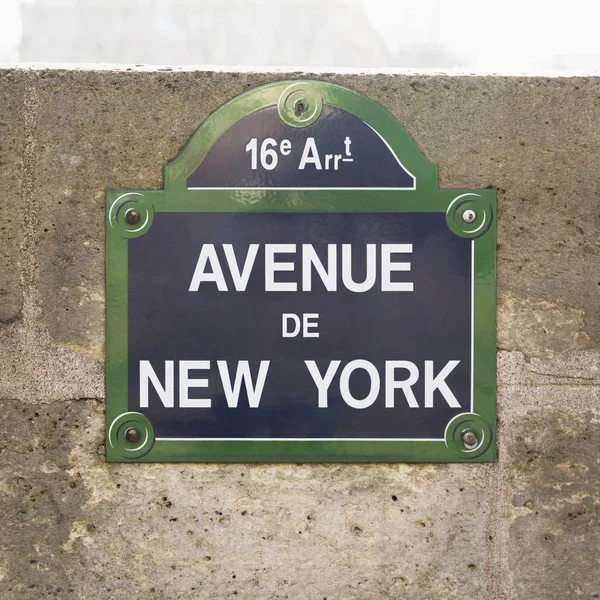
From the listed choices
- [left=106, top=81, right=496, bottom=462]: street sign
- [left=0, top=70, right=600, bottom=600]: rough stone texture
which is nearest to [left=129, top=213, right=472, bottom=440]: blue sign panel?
[left=106, top=81, right=496, bottom=462]: street sign

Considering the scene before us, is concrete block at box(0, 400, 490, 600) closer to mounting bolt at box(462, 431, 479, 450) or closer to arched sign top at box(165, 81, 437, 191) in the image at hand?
mounting bolt at box(462, 431, 479, 450)

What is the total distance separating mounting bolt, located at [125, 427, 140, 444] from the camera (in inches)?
54.5

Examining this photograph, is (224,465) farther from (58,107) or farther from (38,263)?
(58,107)

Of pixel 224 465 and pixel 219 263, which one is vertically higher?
pixel 219 263

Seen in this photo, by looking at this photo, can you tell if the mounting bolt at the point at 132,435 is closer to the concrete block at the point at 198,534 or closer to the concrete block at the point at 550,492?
the concrete block at the point at 198,534

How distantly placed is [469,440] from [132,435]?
0.94 m

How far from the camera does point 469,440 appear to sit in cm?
139

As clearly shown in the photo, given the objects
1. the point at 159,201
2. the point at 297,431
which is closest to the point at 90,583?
the point at 297,431

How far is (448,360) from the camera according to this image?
139cm

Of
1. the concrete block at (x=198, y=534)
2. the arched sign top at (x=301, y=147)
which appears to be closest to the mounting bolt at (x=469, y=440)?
the concrete block at (x=198, y=534)

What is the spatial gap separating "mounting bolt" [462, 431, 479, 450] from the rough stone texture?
0.07 m

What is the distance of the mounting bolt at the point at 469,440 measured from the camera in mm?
1390

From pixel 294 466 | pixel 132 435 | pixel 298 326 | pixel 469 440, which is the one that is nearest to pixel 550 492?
pixel 469 440

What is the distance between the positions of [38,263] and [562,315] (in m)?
1.48
